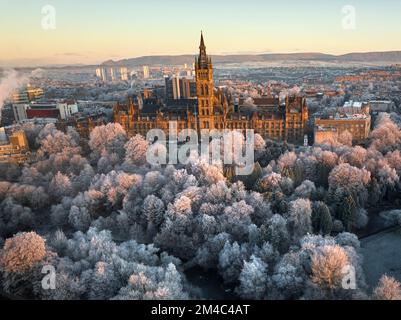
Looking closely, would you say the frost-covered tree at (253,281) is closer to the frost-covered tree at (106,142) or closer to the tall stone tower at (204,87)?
the frost-covered tree at (106,142)

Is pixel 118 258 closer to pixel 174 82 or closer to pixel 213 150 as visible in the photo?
pixel 213 150

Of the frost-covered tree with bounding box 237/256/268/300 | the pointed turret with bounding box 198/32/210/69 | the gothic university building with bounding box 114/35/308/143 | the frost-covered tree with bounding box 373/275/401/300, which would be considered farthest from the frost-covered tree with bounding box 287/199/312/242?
the pointed turret with bounding box 198/32/210/69

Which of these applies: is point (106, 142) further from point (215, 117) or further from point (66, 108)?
point (66, 108)

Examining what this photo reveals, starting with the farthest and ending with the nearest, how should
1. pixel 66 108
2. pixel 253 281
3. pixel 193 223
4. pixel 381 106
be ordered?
pixel 66 108
pixel 381 106
pixel 193 223
pixel 253 281

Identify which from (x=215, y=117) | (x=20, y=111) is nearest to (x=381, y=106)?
(x=215, y=117)

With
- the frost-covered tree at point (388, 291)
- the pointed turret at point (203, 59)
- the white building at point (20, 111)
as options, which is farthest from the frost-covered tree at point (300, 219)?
the white building at point (20, 111)

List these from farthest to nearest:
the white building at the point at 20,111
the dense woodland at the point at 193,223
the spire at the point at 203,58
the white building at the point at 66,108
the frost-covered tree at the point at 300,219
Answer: the white building at the point at 20,111 < the white building at the point at 66,108 < the spire at the point at 203,58 < the frost-covered tree at the point at 300,219 < the dense woodland at the point at 193,223
